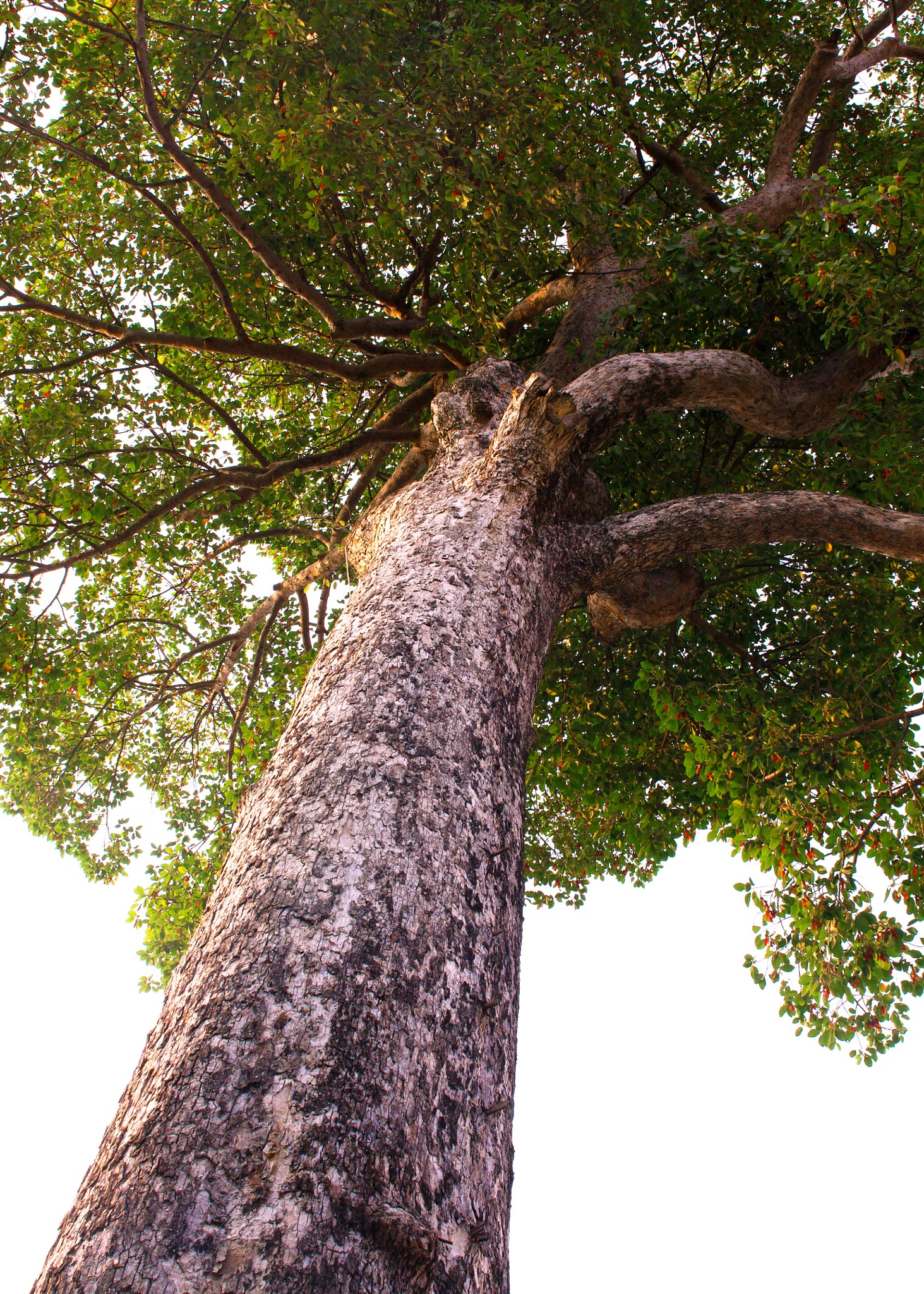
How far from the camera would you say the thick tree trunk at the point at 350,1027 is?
59.2 inches

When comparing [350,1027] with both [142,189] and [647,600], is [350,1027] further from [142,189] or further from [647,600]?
[142,189]

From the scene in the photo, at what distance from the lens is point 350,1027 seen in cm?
182

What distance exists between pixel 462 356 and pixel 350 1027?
19.6 ft

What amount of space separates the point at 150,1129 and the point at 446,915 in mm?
879

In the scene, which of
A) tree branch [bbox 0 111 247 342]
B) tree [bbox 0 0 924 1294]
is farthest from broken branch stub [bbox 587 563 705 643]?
tree branch [bbox 0 111 247 342]

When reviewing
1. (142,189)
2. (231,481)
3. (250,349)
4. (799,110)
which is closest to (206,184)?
(142,189)

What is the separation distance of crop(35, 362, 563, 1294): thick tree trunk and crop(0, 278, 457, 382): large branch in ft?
13.3

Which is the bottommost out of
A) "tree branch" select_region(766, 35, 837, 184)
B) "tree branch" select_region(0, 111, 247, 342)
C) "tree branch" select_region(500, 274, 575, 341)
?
"tree branch" select_region(0, 111, 247, 342)

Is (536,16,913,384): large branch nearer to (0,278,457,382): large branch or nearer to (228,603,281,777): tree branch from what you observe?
(0,278,457,382): large branch

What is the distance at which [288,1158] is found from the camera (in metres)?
1.57

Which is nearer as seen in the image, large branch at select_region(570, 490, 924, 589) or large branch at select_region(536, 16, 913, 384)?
large branch at select_region(570, 490, 924, 589)

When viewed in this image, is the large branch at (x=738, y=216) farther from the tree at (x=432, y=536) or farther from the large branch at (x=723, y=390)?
the large branch at (x=723, y=390)

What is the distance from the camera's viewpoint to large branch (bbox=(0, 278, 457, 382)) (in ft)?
19.3

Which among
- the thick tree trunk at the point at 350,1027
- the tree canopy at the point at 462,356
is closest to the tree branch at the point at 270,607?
the tree canopy at the point at 462,356
